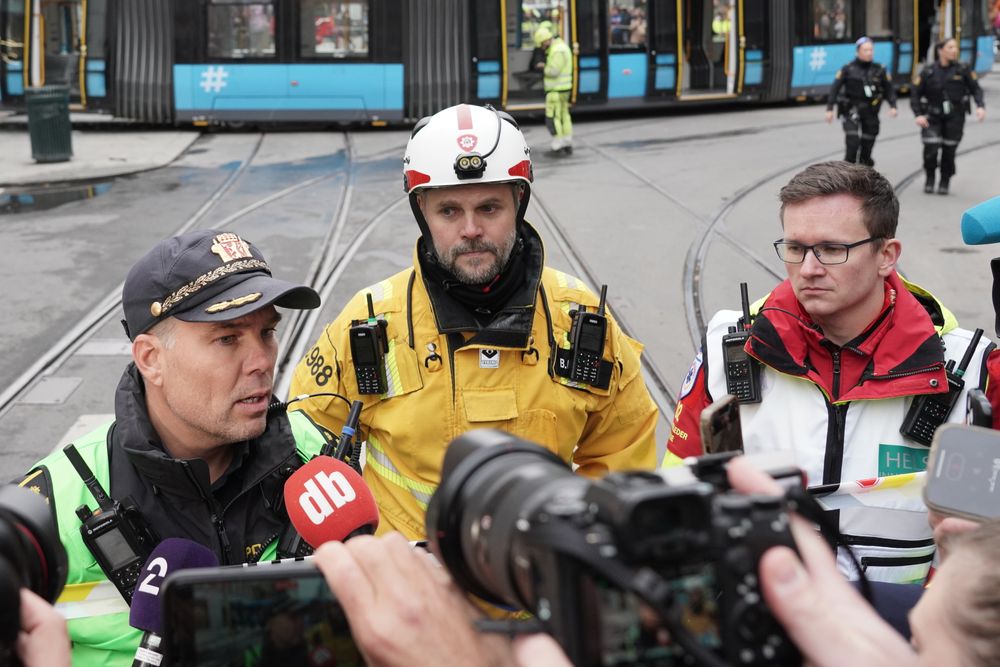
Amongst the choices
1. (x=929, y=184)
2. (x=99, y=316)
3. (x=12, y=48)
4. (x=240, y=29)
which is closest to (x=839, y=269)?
(x=99, y=316)

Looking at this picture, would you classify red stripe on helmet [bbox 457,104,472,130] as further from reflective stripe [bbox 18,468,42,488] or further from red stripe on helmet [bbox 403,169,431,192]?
reflective stripe [bbox 18,468,42,488]

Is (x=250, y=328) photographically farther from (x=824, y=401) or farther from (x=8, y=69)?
(x=8, y=69)

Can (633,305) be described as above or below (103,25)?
below

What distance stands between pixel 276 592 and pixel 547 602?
0.64 metres

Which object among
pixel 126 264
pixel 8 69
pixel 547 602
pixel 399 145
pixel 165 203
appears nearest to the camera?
pixel 547 602

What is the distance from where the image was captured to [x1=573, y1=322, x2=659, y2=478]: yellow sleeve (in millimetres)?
3686

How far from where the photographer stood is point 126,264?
436 inches

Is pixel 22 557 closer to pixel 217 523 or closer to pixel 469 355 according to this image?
pixel 217 523

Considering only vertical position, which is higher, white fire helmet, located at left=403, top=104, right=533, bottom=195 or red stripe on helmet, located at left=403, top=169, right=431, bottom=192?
white fire helmet, located at left=403, top=104, right=533, bottom=195

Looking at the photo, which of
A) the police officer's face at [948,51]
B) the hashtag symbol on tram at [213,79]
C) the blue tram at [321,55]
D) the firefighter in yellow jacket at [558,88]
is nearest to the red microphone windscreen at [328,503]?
the police officer's face at [948,51]

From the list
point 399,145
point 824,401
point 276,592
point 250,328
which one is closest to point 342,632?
point 276,592

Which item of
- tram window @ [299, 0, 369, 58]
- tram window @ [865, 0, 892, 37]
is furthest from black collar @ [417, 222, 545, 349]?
tram window @ [865, 0, 892, 37]

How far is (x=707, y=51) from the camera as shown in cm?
2306

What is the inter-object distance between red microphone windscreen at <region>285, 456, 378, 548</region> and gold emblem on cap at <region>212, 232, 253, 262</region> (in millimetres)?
771
